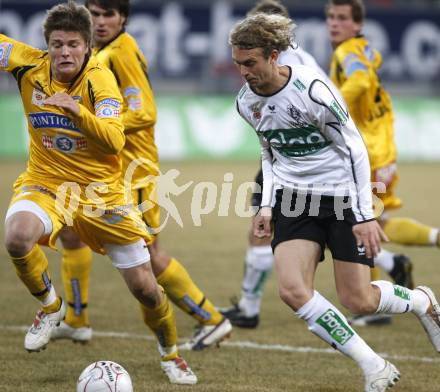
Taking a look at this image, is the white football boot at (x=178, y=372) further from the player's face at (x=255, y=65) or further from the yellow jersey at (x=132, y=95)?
the player's face at (x=255, y=65)

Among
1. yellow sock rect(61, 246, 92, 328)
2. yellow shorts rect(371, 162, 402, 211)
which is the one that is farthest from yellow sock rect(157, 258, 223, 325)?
yellow shorts rect(371, 162, 402, 211)

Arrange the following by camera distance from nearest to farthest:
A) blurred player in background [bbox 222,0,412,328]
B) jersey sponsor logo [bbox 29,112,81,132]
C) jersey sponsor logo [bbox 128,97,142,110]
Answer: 1. jersey sponsor logo [bbox 29,112,81,132]
2. jersey sponsor logo [bbox 128,97,142,110]
3. blurred player in background [bbox 222,0,412,328]

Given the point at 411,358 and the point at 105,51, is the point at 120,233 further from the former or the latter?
the point at 411,358

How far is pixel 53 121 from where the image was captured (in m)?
5.02

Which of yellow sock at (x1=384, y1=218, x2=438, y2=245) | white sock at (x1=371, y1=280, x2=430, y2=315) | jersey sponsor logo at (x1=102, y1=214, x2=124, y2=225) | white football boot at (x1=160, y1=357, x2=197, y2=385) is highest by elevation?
jersey sponsor logo at (x1=102, y1=214, x2=124, y2=225)

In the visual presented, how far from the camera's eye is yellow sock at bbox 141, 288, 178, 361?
16.9 ft

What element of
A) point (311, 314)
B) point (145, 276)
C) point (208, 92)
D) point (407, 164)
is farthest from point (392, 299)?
point (208, 92)

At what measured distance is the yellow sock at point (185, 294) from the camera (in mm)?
5926

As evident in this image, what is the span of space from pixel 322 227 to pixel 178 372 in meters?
1.11

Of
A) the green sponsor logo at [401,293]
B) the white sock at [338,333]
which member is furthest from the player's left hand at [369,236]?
the green sponsor logo at [401,293]

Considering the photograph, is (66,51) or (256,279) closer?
(66,51)

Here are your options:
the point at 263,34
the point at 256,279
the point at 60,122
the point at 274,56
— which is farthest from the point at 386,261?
the point at 60,122

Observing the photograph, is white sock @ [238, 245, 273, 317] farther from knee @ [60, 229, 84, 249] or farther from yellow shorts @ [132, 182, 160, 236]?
knee @ [60, 229, 84, 249]

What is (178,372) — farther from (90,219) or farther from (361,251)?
(361,251)
